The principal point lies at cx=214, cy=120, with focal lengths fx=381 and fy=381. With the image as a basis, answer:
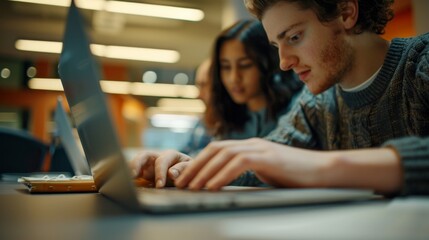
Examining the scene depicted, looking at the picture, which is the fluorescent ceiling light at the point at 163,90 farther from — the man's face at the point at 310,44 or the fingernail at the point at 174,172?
the fingernail at the point at 174,172

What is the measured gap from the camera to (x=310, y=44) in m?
0.96

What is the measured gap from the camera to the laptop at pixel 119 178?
1.15ft

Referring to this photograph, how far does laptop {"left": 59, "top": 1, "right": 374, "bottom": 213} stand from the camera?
0.35 metres

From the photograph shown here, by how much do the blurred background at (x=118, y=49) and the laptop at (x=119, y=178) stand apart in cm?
263

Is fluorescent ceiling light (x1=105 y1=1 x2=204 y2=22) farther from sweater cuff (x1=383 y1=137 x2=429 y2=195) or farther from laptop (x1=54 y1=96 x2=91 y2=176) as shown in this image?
sweater cuff (x1=383 y1=137 x2=429 y2=195)

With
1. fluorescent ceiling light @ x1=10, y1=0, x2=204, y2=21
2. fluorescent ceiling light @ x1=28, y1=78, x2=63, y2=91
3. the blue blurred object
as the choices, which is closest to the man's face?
the blue blurred object

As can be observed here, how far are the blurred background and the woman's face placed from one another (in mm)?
1155

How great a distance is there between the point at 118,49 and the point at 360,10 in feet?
20.4

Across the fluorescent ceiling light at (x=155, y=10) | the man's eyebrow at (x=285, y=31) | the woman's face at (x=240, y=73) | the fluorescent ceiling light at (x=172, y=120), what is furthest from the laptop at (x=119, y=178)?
the fluorescent ceiling light at (x=172, y=120)

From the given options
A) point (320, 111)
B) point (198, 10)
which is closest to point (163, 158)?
point (320, 111)

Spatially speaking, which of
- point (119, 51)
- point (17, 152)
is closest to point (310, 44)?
point (17, 152)

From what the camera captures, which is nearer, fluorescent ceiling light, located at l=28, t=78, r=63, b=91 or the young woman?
the young woman

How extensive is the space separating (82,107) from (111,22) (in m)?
5.36

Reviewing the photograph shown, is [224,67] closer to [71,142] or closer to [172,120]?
[71,142]
